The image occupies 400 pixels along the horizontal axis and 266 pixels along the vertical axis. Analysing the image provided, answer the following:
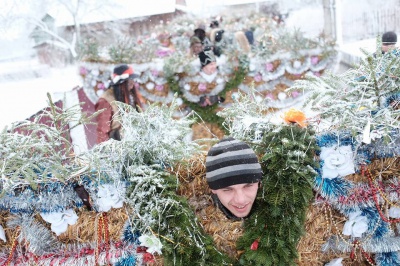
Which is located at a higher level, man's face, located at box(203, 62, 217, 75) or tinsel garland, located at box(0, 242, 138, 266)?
man's face, located at box(203, 62, 217, 75)

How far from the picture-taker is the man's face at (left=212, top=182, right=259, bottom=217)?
1.92m

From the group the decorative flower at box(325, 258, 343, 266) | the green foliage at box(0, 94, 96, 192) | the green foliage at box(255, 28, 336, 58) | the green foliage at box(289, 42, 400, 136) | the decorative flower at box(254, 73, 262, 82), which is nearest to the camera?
the green foliage at box(0, 94, 96, 192)

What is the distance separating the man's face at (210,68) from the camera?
6.07 meters

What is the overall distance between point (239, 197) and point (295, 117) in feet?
1.71

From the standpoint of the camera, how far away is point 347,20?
16.2 metres

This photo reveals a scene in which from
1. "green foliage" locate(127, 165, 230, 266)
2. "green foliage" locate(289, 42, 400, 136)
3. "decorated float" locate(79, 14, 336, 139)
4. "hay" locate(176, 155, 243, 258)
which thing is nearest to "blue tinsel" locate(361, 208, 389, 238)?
"green foliage" locate(289, 42, 400, 136)

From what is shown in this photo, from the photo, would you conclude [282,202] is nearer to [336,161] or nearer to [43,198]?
[336,161]

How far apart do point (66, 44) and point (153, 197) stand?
1874cm

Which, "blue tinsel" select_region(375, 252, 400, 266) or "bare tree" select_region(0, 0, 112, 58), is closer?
"blue tinsel" select_region(375, 252, 400, 266)

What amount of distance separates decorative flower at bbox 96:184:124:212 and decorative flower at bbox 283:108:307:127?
919 mm

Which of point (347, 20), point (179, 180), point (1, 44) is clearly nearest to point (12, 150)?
point (179, 180)

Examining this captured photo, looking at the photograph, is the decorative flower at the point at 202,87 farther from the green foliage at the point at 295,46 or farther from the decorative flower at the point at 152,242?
the decorative flower at the point at 152,242

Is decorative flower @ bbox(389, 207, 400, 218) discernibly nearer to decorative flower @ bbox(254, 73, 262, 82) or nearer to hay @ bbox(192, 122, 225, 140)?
hay @ bbox(192, 122, 225, 140)

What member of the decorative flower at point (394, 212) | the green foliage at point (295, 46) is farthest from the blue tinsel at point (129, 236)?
the green foliage at point (295, 46)
